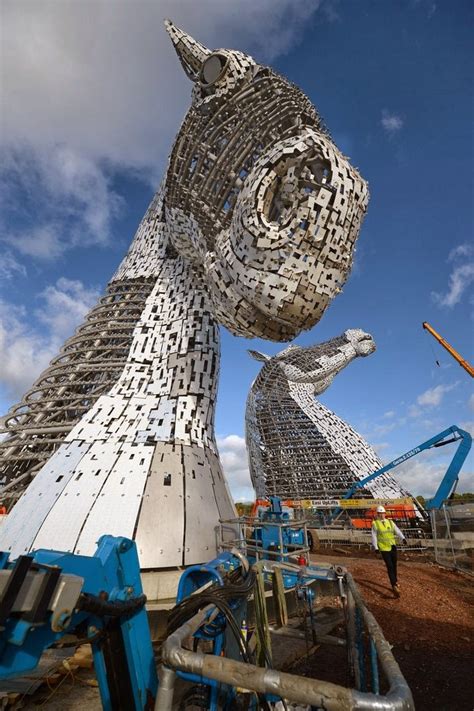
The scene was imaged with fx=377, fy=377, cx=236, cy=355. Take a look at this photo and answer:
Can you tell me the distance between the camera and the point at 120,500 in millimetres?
6723

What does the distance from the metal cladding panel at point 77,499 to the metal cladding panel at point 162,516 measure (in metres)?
0.74

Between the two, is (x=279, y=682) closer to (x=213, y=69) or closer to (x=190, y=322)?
(x=190, y=322)

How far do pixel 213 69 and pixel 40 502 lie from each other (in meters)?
9.77

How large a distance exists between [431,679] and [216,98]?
10.4 m

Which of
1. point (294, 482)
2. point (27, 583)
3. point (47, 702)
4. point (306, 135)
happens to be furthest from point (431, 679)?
point (294, 482)

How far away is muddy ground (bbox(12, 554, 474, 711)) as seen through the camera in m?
3.54

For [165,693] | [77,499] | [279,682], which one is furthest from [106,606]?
→ [77,499]

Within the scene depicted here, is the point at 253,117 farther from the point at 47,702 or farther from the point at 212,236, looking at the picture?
the point at 47,702

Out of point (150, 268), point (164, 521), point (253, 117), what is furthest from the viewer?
point (150, 268)

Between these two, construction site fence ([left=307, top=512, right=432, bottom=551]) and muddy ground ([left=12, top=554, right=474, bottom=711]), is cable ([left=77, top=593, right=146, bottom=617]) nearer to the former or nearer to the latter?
muddy ground ([left=12, top=554, right=474, bottom=711])

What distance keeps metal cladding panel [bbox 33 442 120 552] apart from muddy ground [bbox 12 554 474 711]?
235 centimetres

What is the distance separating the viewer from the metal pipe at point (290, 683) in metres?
1.18

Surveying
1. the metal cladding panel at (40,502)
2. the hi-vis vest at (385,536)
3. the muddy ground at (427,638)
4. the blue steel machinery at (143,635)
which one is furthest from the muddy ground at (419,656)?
the metal cladding panel at (40,502)

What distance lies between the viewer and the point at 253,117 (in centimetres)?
828
